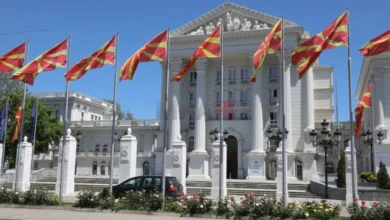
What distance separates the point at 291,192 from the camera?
30.4m

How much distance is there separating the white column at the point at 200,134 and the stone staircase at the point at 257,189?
7.80 meters

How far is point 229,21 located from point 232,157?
16.1 meters

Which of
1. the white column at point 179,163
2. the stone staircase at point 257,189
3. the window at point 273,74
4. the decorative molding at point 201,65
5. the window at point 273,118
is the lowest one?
the stone staircase at point 257,189

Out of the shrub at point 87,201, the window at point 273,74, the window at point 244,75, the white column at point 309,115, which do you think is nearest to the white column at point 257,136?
the window at point 273,74

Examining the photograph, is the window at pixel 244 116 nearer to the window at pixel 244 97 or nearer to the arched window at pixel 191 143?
the window at pixel 244 97

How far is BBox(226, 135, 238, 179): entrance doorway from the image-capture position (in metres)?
48.2

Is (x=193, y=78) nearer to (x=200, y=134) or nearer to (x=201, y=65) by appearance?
(x=201, y=65)

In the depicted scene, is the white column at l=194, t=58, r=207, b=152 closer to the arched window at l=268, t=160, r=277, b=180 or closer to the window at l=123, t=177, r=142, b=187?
the arched window at l=268, t=160, r=277, b=180

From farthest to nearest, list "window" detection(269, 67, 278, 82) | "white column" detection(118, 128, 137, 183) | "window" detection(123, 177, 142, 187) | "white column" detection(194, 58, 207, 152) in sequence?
1. "window" detection(269, 67, 278, 82)
2. "white column" detection(194, 58, 207, 152)
3. "white column" detection(118, 128, 137, 183)
4. "window" detection(123, 177, 142, 187)

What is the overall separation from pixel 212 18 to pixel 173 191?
33.4m

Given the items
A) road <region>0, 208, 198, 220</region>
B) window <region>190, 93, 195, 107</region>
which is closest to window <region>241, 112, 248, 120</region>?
window <region>190, 93, 195, 107</region>

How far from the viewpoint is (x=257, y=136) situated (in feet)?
151

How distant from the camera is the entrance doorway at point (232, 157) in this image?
158ft

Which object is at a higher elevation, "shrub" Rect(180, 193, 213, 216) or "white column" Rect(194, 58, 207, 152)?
"white column" Rect(194, 58, 207, 152)
